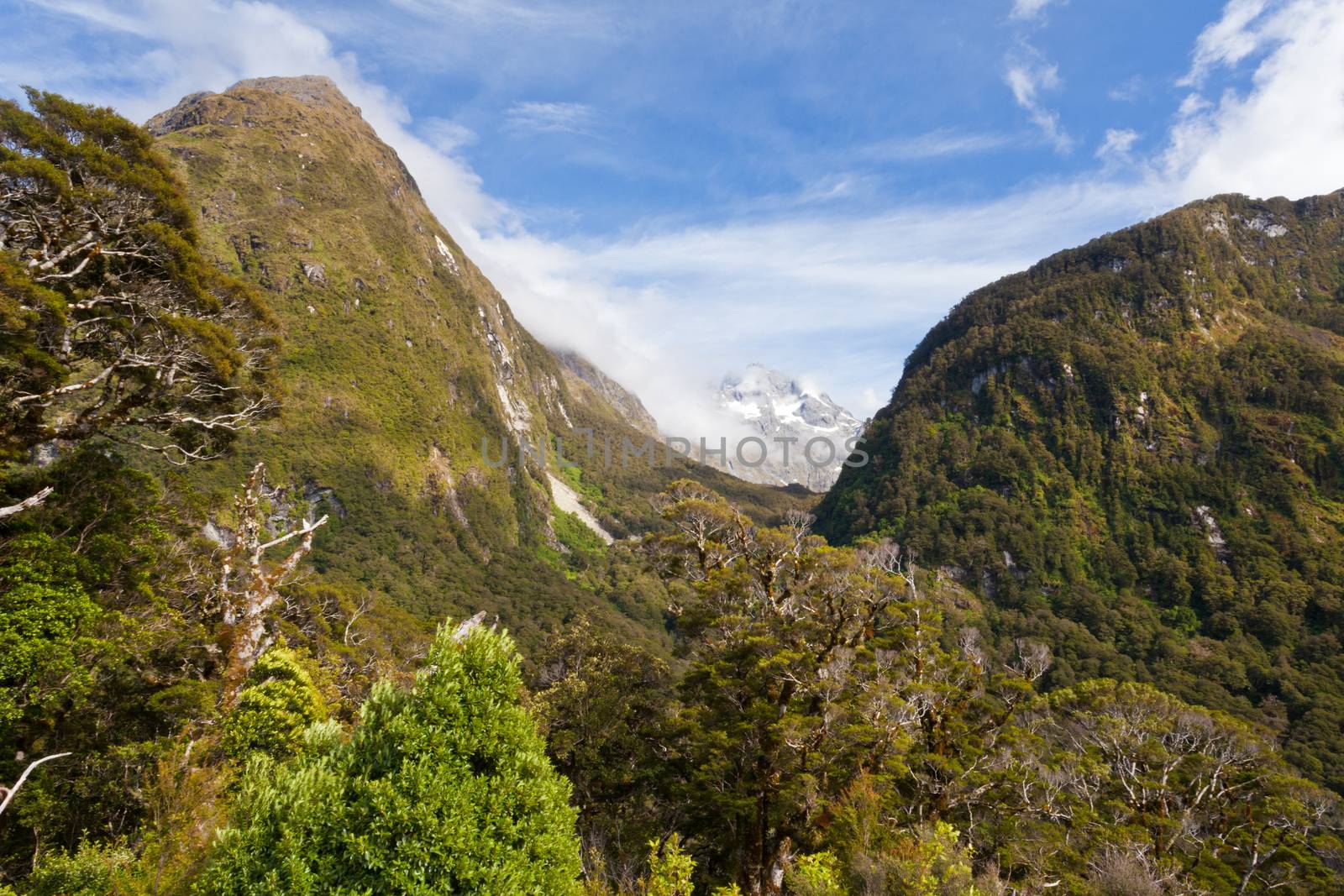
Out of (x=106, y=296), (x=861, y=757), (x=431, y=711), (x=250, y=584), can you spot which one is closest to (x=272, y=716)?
(x=250, y=584)

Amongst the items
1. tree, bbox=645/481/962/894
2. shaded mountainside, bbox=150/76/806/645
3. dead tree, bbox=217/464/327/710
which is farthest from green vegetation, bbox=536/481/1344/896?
shaded mountainside, bbox=150/76/806/645

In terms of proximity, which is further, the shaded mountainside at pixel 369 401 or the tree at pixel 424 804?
the shaded mountainside at pixel 369 401

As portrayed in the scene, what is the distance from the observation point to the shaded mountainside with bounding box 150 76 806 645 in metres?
123

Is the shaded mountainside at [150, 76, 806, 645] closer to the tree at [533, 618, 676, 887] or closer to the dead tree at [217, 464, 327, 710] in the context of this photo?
the tree at [533, 618, 676, 887]

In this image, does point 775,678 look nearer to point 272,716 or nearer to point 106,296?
point 272,716

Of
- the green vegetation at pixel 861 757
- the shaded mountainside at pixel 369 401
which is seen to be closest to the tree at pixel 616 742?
the green vegetation at pixel 861 757

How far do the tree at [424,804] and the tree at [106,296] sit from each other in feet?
31.8

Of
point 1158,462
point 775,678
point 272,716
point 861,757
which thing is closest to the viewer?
point 272,716

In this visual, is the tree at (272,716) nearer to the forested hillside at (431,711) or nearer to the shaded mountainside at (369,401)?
the forested hillside at (431,711)

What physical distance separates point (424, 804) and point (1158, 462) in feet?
466

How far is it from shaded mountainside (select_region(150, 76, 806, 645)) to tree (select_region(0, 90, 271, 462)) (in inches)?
3641

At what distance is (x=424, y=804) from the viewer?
668cm

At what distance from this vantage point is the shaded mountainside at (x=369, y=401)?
12275 centimetres

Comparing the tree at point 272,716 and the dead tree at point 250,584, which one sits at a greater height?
the dead tree at point 250,584
